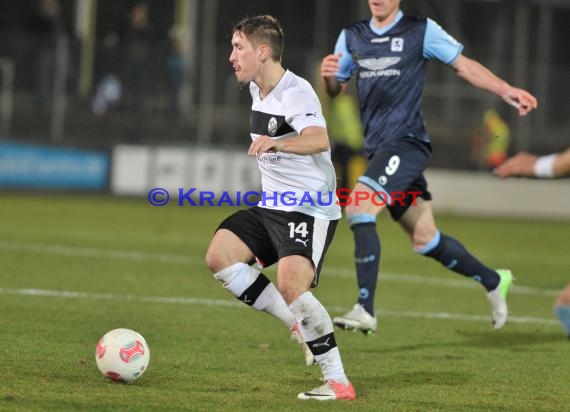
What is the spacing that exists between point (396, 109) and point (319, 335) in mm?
2882

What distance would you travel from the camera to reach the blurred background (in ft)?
76.1

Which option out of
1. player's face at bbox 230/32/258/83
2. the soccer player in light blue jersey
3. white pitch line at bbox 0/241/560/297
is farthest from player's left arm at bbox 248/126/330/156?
white pitch line at bbox 0/241/560/297

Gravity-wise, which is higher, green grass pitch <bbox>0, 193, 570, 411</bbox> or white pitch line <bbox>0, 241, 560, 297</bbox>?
green grass pitch <bbox>0, 193, 570, 411</bbox>

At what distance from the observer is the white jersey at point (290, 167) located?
6992 mm

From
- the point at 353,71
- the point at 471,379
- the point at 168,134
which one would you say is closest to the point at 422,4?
the point at 168,134

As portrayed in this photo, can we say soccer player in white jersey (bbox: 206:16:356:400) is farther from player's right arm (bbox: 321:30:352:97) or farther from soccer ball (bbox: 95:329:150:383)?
player's right arm (bbox: 321:30:352:97)

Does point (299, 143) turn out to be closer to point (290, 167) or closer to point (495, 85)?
point (290, 167)

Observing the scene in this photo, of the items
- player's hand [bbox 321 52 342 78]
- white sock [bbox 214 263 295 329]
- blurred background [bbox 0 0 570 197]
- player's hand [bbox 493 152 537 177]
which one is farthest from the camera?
blurred background [bbox 0 0 570 197]

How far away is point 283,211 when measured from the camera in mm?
7039

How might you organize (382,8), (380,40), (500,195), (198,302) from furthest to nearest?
(500,195)
(198,302)
(380,40)
(382,8)

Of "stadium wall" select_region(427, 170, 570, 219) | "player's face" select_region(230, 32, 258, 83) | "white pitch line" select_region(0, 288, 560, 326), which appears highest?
"player's face" select_region(230, 32, 258, 83)

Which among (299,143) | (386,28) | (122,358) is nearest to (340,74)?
(386,28)

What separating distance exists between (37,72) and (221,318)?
1449 centimetres

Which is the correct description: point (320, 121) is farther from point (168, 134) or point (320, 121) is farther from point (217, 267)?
point (168, 134)
